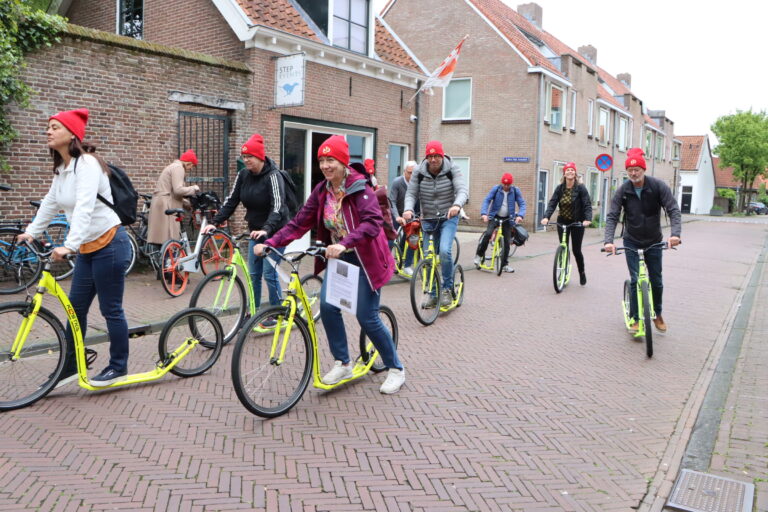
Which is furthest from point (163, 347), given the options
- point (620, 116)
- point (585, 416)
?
point (620, 116)

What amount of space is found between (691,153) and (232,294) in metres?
61.3

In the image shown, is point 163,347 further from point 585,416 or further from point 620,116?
point 620,116

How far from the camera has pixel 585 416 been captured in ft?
14.5

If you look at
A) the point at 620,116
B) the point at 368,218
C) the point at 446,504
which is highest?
the point at 620,116

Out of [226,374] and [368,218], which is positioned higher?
[368,218]

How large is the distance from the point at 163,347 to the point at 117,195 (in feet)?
3.74

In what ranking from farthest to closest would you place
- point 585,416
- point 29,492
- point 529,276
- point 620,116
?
point 620,116 < point 529,276 < point 585,416 < point 29,492

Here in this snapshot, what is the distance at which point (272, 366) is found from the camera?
13.6 feet

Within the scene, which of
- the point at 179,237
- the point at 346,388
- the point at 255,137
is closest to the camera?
the point at 346,388

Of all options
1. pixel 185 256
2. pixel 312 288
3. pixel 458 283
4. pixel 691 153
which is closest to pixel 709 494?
pixel 312 288

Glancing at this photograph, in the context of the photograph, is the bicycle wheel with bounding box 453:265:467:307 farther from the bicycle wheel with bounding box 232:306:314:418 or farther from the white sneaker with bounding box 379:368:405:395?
the bicycle wheel with bounding box 232:306:314:418

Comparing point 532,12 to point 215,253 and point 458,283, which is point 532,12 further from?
point 215,253

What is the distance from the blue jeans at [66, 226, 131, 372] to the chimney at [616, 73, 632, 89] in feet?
156

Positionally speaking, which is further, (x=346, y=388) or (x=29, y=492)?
(x=346, y=388)
